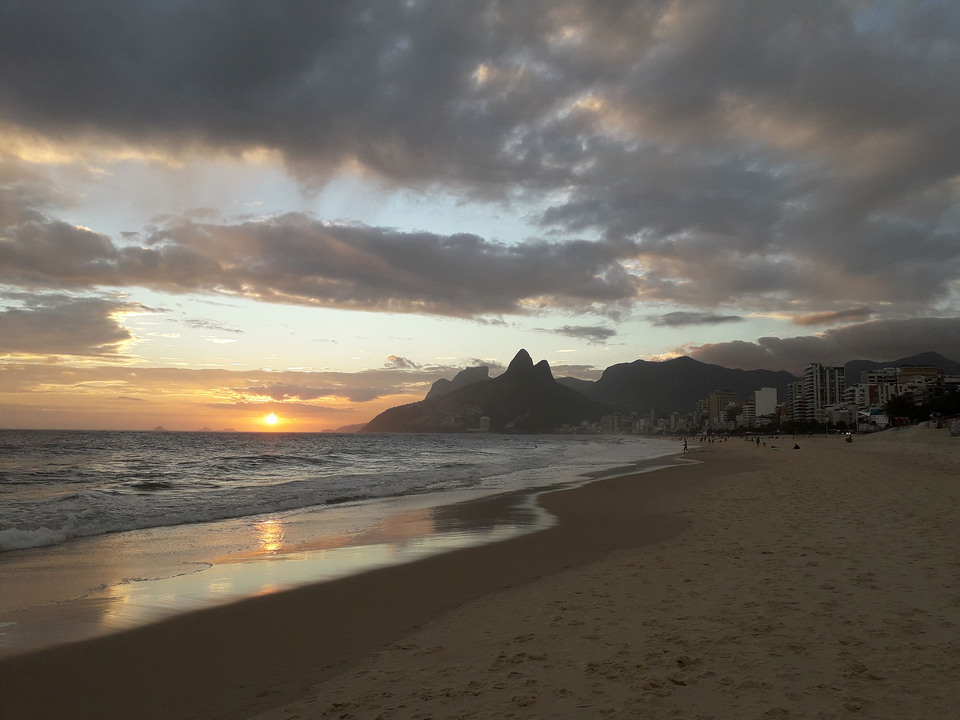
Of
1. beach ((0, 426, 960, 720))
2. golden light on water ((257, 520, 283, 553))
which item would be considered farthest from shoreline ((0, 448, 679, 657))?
beach ((0, 426, 960, 720))

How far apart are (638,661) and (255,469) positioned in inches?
1466

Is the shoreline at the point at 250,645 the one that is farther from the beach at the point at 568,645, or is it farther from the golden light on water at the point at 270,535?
the golden light on water at the point at 270,535

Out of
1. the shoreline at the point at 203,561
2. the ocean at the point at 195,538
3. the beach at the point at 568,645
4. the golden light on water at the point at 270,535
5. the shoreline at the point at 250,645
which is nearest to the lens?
the beach at the point at 568,645

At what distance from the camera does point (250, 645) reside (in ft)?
19.8

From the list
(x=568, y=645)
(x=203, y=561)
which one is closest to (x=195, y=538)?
(x=203, y=561)

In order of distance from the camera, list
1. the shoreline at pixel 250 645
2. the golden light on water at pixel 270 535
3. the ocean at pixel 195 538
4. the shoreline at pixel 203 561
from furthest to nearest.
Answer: the golden light on water at pixel 270 535
the ocean at pixel 195 538
the shoreline at pixel 203 561
the shoreline at pixel 250 645

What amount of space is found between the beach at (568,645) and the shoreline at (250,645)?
2 cm

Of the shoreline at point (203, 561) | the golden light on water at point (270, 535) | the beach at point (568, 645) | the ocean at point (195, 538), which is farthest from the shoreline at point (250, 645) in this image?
the golden light on water at point (270, 535)

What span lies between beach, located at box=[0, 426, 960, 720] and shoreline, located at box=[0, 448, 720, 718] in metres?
0.02

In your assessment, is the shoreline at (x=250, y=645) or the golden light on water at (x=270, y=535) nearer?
the shoreline at (x=250, y=645)

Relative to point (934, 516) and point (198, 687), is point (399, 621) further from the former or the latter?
point (934, 516)

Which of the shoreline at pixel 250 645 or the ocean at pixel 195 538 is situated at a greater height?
the shoreline at pixel 250 645

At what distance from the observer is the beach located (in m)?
4.28

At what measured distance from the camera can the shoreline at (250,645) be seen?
4.87 metres
